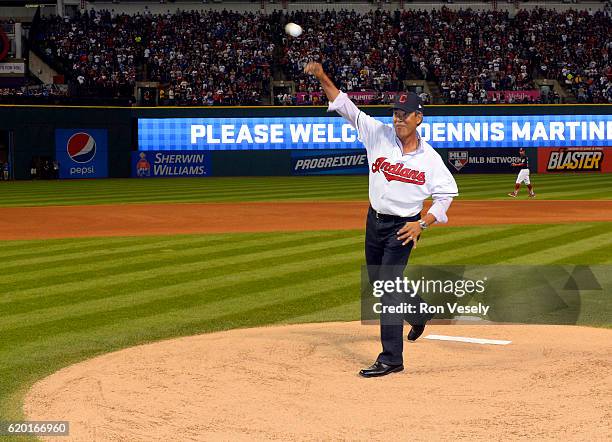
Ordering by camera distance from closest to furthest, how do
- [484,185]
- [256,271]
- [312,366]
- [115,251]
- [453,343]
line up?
1. [312,366]
2. [453,343]
3. [256,271]
4. [115,251]
5. [484,185]

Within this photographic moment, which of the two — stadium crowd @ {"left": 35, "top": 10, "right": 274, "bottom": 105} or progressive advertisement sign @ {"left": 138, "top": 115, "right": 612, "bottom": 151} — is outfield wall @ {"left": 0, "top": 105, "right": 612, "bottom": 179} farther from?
stadium crowd @ {"left": 35, "top": 10, "right": 274, "bottom": 105}

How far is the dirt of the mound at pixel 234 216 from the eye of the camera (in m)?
20.7

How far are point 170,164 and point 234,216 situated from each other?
2601 cm

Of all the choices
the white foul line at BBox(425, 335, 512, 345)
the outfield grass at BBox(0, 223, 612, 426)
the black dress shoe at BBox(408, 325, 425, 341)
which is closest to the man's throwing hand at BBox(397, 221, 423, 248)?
the black dress shoe at BBox(408, 325, 425, 341)

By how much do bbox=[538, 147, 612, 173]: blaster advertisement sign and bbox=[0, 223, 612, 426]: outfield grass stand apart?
3009cm

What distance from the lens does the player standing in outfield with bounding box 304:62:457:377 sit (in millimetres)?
7340

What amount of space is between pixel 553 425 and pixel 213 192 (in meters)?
29.9

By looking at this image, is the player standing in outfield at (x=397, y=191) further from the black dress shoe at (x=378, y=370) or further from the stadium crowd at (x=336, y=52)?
the stadium crowd at (x=336, y=52)

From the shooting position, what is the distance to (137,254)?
16.2 metres

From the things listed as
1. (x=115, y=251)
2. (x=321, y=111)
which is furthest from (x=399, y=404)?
(x=321, y=111)

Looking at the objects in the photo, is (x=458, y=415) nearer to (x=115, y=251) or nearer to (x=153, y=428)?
(x=153, y=428)

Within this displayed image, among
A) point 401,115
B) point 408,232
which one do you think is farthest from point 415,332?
point 401,115

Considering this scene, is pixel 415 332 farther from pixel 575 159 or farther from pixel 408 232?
pixel 575 159

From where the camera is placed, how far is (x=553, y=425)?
5.84 m
